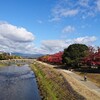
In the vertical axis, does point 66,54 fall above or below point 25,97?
above

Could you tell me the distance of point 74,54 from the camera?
348 feet

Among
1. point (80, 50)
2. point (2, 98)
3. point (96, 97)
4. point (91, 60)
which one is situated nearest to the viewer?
point (96, 97)

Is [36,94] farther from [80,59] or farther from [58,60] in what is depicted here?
[58,60]

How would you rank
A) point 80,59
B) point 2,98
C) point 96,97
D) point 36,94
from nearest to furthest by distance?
→ point 96,97 < point 2,98 < point 36,94 < point 80,59

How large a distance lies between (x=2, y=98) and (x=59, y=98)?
9465mm

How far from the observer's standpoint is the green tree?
342 feet

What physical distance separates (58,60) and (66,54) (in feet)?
118

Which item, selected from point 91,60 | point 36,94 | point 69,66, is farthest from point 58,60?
point 36,94

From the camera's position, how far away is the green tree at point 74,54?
10437cm

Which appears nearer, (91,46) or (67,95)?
(67,95)

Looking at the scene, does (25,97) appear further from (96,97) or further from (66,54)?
(66,54)

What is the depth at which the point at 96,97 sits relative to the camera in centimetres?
3834

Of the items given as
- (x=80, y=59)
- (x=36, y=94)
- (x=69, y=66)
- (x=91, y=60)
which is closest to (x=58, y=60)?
(x=69, y=66)

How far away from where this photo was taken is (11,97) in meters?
41.8
